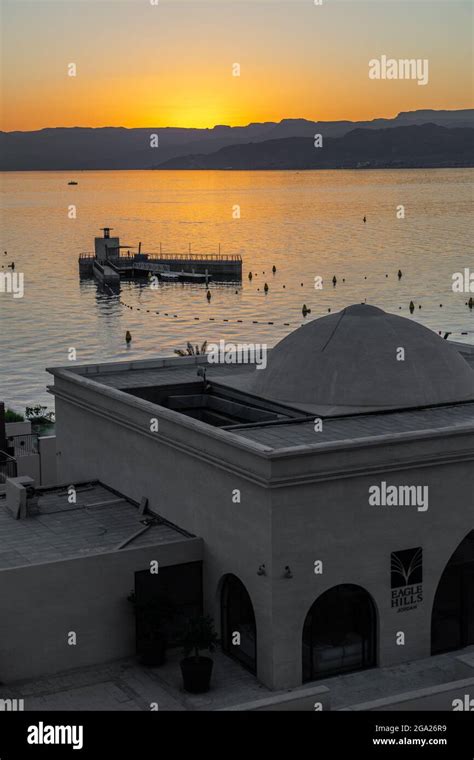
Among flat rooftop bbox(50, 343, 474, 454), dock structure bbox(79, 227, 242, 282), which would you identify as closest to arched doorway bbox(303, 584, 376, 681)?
flat rooftop bbox(50, 343, 474, 454)

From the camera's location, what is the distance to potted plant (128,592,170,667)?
2767 centimetres

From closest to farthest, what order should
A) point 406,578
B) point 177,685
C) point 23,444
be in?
point 177,685 < point 406,578 < point 23,444

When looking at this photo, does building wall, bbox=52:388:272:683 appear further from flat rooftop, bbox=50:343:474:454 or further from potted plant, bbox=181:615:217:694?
potted plant, bbox=181:615:217:694

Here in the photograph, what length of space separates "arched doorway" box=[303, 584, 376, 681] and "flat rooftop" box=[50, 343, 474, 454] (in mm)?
3655

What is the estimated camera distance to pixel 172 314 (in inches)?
5591

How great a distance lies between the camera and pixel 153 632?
27.8 meters

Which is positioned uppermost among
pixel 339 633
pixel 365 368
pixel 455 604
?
pixel 365 368

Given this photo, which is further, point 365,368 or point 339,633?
point 365,368

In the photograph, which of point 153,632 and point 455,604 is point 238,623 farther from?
point 455,604

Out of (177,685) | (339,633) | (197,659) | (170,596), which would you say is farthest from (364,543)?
(177,685)

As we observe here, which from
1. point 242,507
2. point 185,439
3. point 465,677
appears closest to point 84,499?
point 185,439

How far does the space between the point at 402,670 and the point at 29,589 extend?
885 cm

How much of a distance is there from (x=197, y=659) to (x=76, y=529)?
6.01 metres
